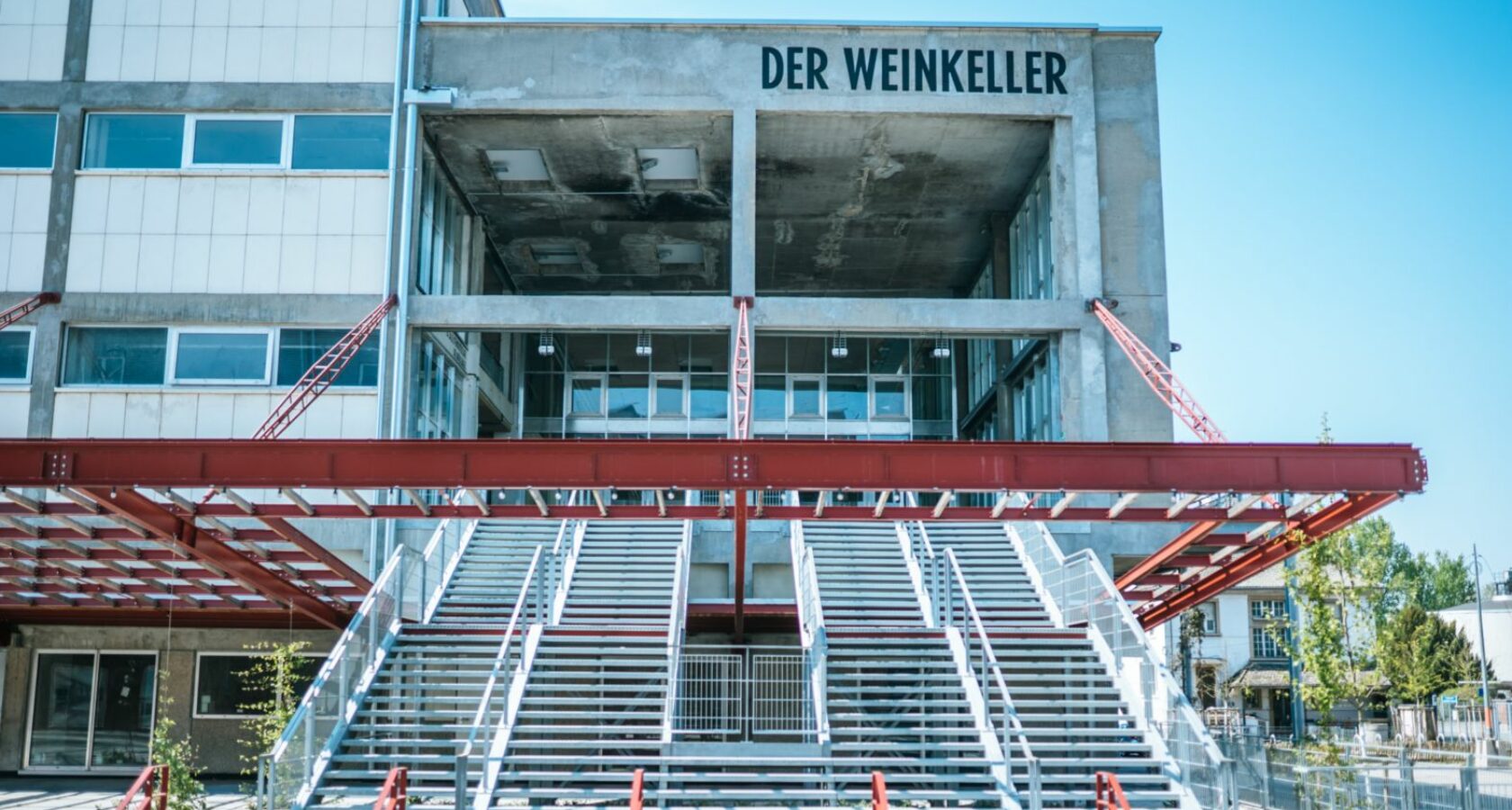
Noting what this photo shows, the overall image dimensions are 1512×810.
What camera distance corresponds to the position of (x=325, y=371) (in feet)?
95.1

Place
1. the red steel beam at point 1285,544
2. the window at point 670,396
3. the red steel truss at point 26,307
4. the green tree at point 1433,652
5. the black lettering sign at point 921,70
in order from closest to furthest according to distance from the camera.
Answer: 1. the red steel beam at point 1285,544
2. the red steel truss at point 26,307
3. the black lettering sign at point 921,70
4. the window at point 670,396
5. the green tree at point 1433,652

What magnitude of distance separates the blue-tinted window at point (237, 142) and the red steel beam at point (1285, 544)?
20639 millimetres

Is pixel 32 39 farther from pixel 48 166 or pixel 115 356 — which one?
pixel 115 356

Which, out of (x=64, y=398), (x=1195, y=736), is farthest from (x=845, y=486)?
(x=64, y=398)

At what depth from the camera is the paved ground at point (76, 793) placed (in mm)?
23312

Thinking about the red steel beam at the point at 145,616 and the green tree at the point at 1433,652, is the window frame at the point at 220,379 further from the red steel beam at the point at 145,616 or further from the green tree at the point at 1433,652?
the green tree at the point at 1433,652

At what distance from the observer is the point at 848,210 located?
39.8 metres

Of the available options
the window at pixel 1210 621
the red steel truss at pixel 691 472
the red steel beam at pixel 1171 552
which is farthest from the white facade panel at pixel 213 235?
the window at pixel 1210 621

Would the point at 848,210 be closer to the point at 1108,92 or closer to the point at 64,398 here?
the point at 1108,92

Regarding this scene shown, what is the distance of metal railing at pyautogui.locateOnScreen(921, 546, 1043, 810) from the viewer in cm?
1929

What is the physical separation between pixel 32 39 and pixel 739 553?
20.4m

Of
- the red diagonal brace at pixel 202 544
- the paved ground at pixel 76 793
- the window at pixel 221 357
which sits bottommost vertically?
the paved ground at pixel 76 793

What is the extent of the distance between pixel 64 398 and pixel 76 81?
686cm

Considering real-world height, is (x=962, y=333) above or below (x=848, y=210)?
below
